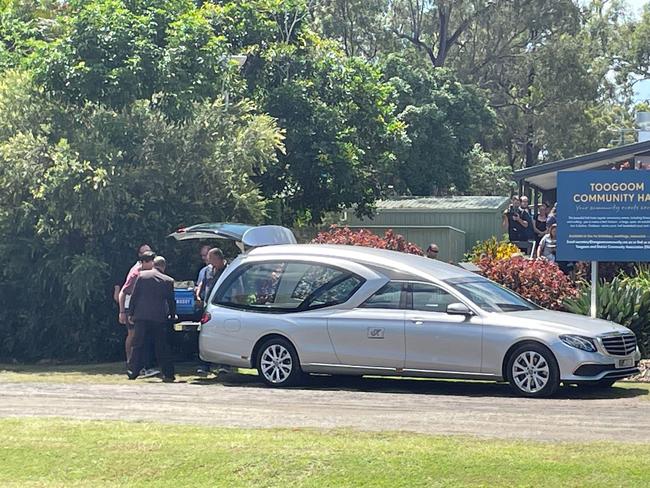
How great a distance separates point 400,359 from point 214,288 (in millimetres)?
2991

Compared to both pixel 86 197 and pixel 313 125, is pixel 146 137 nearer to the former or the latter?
pixel 86 197

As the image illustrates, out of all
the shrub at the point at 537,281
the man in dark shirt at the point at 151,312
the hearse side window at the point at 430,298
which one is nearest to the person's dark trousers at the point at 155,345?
the man in dark shirt at the point at 151,312

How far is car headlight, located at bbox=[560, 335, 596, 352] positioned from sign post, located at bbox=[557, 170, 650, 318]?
126 inches

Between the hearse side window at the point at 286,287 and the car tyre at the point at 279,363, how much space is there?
0.46 m

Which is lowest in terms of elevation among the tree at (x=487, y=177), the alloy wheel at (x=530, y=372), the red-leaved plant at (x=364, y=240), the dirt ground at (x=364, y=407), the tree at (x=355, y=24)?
the dirt ground at (x=364, y=407)

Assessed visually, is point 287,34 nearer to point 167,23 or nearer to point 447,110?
point 167,23

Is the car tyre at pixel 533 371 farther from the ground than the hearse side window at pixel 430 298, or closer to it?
closer to it

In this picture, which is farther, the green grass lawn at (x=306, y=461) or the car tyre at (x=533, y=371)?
the car tyre at (x=533, y=371)

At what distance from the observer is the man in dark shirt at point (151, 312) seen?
50.4ft

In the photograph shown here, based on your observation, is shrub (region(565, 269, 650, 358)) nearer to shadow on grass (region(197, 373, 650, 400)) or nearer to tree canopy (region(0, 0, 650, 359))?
shadow on grass (region(197, 373, 650, 400))

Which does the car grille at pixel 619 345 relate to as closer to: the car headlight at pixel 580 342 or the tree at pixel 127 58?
the car headlight at pixel 580 342

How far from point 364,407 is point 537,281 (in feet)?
21.2

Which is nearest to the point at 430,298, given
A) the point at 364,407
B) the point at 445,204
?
the point at 364,407

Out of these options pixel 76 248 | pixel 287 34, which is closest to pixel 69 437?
pixel 76 248
